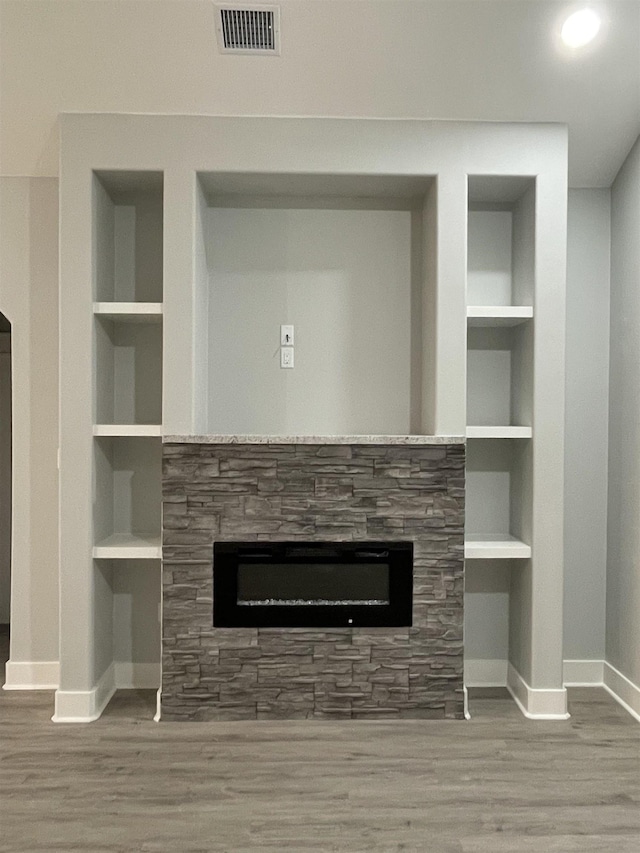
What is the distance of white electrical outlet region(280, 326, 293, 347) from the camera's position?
3.38m

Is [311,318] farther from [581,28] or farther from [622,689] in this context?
[622,689]

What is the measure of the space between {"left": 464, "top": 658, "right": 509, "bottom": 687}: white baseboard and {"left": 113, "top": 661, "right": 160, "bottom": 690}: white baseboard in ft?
4.82

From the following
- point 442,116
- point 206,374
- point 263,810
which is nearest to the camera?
point 263,810

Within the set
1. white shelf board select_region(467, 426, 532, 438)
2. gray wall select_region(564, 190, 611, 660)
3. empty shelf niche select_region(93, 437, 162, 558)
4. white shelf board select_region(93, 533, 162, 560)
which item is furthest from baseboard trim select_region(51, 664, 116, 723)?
gray wall select_region(564, 190, 611, 660)

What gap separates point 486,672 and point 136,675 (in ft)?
5.42

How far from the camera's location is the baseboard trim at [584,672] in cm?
345

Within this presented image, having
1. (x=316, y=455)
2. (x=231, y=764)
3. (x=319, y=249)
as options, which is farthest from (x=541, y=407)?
(x=231, y=764)

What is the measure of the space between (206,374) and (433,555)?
4.28 ft

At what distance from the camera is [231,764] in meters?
2.60

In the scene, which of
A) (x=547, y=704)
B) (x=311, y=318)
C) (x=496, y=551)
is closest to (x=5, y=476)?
(x=311, y=318)

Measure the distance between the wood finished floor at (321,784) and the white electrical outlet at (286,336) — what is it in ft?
5.45

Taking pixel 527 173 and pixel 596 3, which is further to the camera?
pixel 527 173

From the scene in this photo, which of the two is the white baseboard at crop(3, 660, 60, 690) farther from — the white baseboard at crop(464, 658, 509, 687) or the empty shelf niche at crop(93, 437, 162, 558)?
the white baseboard at crop(464, 658, 509, 687)

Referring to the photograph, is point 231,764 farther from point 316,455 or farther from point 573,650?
point 573,650
